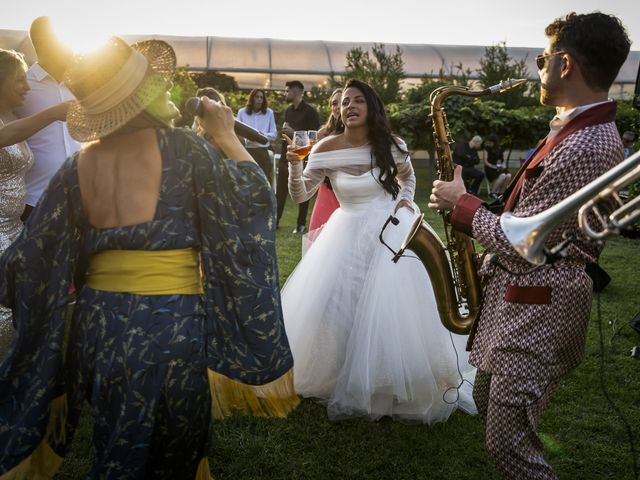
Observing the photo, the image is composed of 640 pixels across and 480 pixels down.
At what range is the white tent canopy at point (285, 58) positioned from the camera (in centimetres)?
3541

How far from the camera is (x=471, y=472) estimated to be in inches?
137

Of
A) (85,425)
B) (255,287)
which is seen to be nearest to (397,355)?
(255,287)

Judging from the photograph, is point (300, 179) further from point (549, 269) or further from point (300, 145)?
point (549, 269)

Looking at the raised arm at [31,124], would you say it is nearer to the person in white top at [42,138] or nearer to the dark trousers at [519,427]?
the person in white top at [42,138]

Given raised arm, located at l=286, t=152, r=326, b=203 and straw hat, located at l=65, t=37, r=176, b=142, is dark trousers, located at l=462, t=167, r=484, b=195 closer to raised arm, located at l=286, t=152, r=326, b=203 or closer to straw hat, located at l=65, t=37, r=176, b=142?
raised arm, located at l=286, t=152, r=326, b=203

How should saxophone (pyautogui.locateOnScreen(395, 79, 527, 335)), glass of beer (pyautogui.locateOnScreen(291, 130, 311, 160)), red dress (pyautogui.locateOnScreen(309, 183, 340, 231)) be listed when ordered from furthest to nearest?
1. red dress (pyautogui.locateOnScreen(309, 183, 340, 231))
2. glass of beer (pyautogui.locateOnScreen(291, 130, 311, 160))
3. saxophone (pyautogui.locateOnScreen(395, 79, 527, 335))

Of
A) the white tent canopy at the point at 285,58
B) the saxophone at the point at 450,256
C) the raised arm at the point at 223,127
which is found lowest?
the saxophone at the point at 450,256

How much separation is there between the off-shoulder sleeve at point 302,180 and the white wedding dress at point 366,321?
0.04ft

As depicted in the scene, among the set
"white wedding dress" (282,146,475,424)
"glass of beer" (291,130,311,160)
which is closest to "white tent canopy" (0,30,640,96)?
"glass of beer" (291,130,311,160)

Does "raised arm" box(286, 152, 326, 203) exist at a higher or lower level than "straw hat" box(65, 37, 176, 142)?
lower

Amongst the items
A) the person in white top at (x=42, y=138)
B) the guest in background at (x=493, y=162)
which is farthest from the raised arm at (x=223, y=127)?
the guest in background at (x=493, y=162)

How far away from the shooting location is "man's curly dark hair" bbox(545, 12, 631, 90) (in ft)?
7.19

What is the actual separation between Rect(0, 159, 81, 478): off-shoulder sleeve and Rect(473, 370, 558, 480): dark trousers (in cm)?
181

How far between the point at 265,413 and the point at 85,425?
A: 2.06 meters
